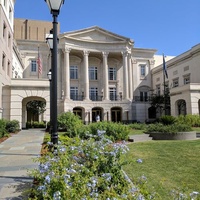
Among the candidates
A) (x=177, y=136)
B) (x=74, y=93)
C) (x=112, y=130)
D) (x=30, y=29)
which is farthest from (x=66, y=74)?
(x=177, y=136)

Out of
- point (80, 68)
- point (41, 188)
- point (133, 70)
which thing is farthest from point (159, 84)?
point (41, 188)

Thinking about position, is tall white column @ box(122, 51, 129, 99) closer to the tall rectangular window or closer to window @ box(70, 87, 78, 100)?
window @ box(70, 87, 78, 100)

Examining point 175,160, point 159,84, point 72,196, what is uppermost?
point 159,84

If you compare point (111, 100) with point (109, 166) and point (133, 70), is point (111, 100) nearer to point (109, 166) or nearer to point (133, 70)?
point (133, 70)

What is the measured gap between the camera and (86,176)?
373 cm

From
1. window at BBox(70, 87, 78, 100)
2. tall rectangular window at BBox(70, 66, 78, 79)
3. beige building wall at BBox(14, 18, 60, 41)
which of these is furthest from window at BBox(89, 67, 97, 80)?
beige building wall at BBox(14, 18, 60, 41)

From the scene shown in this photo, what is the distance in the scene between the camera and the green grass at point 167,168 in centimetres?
557

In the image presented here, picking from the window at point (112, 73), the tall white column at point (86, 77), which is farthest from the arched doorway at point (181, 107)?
the window at point (112, 73)

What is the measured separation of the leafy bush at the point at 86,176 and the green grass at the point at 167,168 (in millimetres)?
476

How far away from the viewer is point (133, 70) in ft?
157

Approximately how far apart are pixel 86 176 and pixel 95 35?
42625mm

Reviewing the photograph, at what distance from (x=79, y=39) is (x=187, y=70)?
2035cm

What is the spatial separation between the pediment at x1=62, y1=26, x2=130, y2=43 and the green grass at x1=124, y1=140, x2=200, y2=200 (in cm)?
3562

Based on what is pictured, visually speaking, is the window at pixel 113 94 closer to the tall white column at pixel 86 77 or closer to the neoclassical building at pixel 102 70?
the neoclassical building at pixel 102 70
